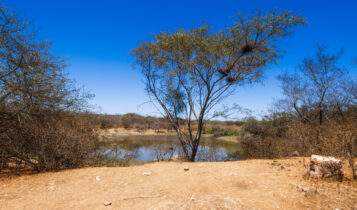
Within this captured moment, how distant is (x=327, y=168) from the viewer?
13.9ft

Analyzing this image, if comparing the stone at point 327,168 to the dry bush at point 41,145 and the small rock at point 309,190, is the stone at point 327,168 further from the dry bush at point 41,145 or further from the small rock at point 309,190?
the dry bush at point 41,145

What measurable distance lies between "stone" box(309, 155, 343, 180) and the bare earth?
0.17m

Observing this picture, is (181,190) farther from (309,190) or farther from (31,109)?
(31,109)

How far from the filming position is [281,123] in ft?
51.8

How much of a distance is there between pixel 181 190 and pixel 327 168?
10.7 ft

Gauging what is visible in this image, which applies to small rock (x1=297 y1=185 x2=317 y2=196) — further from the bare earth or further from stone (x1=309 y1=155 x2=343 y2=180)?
stone (x1=309 y1=155 x2=343 y2=180)

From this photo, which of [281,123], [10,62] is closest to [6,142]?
[10,62]

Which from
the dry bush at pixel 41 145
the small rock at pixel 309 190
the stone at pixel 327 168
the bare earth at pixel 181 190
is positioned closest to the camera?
the bare earth at pixel 181 190

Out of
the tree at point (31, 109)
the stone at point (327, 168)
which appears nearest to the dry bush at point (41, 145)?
the tree at point (31, 109)

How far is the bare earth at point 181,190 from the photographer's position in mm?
3383

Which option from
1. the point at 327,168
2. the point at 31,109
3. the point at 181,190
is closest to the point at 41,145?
the point at 31,109

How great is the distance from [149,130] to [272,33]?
3336 cm

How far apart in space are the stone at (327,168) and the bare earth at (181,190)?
175 mm

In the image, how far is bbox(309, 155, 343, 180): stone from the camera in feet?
13.6
